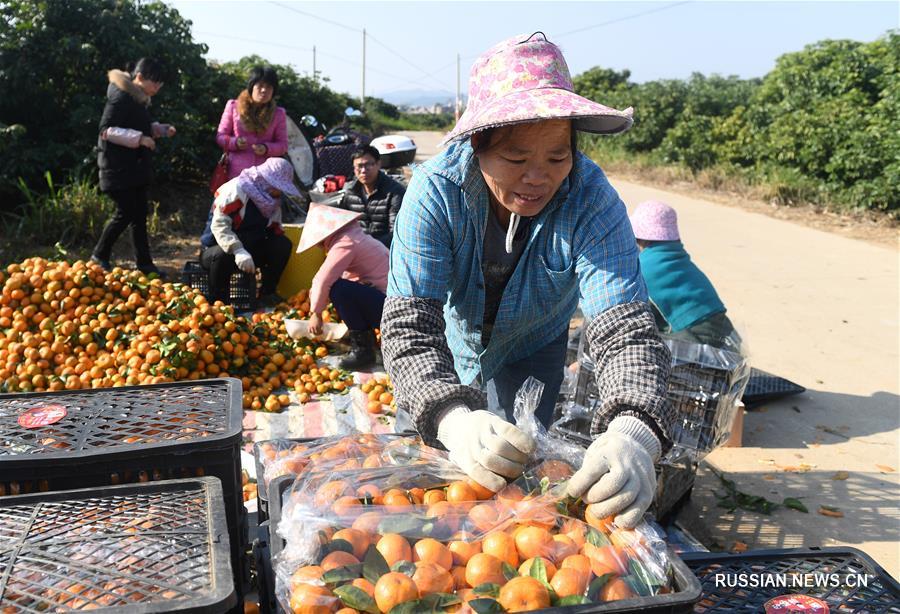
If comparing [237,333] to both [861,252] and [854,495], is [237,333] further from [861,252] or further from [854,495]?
[861,252]

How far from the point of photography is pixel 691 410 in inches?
133

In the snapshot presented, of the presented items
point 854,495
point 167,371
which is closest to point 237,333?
point 167,371

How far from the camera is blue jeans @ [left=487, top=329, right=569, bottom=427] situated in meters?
2.49

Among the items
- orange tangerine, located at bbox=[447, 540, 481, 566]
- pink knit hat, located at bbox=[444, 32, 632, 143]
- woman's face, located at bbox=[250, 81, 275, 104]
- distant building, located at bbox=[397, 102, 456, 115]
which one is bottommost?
orange tangerine, located at bbox=[447, 540, 481, 566]

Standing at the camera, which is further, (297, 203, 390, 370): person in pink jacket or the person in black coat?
the person in black coat

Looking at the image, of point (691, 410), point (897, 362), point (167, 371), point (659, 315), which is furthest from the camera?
point (897, 362)

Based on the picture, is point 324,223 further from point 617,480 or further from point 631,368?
point 617,480

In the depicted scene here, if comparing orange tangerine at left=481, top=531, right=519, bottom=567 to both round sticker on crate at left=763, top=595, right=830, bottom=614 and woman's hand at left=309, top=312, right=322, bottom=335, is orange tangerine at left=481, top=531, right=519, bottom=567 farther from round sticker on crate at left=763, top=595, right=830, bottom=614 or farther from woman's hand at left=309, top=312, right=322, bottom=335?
woman's hand at left=309, top=312, right=322, bottom=335

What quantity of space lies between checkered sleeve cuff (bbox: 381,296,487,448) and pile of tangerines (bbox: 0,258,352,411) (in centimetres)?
250

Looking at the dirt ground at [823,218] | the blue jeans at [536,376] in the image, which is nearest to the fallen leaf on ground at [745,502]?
the blue jeans at [536,376]

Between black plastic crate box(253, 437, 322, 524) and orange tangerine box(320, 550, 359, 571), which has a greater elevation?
orange tangerine box(320, 550, 359, 571)

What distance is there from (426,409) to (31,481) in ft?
2.73

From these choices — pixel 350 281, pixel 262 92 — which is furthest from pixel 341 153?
pixel 350 281

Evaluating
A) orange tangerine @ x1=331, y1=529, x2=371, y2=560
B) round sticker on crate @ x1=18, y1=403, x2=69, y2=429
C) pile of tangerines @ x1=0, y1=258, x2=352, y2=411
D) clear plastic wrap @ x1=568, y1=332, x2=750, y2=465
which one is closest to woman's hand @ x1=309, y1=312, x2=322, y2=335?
pile of tangerines @ x1=0, y1=258, x2=352, y2=411
